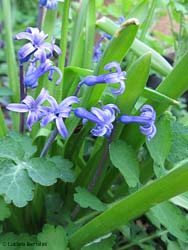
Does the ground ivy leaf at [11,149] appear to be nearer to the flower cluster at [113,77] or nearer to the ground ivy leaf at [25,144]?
the ground ivy leaf at [25,144]

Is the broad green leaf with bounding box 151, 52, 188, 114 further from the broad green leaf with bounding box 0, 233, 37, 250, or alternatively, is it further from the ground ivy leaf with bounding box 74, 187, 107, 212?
the broad green leaf with bounding box 0, 233, 37, 250

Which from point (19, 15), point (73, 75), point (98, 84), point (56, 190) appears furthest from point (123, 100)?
point (19, 15)

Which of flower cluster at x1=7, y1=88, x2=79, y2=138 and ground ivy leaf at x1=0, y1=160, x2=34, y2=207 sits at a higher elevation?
flower cluster at x1=7, y1=88, x2=79, y2=138

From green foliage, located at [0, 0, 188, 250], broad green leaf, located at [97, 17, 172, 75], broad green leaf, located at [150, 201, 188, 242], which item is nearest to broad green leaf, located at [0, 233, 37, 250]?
green foliage, located at [0, 0, 188, 250]

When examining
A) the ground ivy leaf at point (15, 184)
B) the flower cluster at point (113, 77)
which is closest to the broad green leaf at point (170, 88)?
the flower cluster at point (113, 77)

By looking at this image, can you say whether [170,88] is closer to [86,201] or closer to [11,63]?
[86,201]

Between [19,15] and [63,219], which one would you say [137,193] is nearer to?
[63,219]
